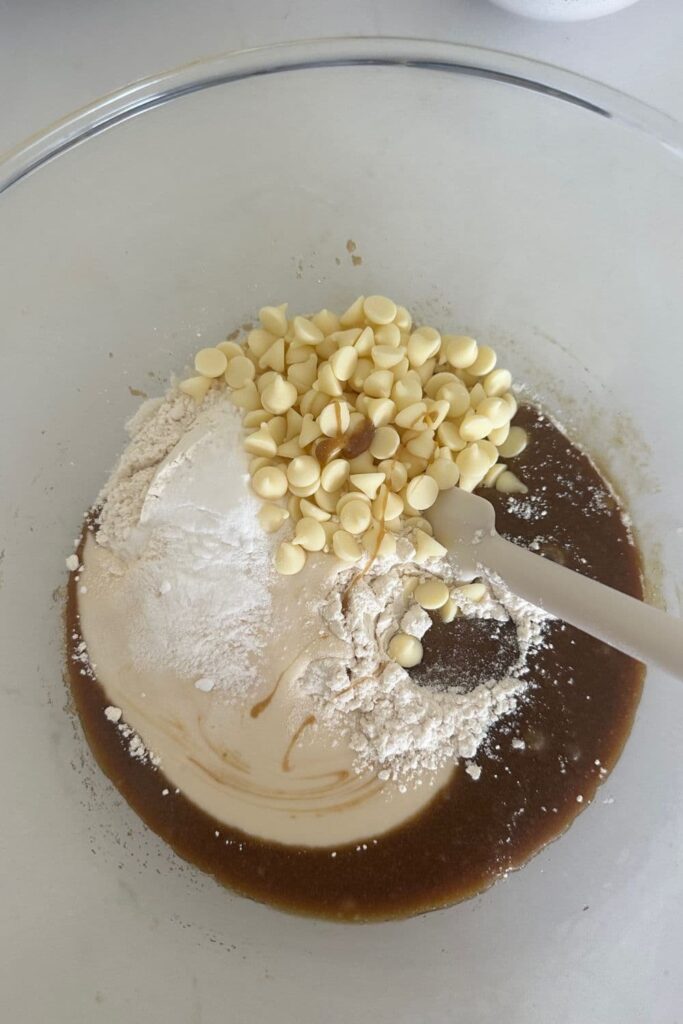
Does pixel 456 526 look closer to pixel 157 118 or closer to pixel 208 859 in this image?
pixel 208 859

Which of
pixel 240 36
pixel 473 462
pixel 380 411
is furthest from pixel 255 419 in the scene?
pixel 240 36

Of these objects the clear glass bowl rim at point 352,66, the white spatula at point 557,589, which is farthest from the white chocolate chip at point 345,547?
the clear glass bowl rim at point 352,66

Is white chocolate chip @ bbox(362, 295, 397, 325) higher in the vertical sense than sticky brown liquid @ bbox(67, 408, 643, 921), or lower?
higher

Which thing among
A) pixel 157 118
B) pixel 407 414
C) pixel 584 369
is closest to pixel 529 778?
pixel 407 414

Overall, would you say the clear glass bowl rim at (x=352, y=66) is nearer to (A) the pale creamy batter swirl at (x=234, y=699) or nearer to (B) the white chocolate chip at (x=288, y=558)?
(A) the pale creamy batter swirl at (x=234, y=699)

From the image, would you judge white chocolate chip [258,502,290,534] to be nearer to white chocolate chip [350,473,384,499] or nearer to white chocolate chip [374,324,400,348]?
white chocolate chip [350,473,384,499]

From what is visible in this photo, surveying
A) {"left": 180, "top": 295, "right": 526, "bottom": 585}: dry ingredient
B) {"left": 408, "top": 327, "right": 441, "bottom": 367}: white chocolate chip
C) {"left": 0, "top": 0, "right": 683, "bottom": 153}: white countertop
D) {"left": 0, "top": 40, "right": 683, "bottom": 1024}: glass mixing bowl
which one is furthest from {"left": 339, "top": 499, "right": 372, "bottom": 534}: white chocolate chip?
{"left": 0, "top": 0, "right": 683, "bottom": 153}: white countertop

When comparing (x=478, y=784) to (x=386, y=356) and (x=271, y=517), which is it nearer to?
(x=271, y=517)
